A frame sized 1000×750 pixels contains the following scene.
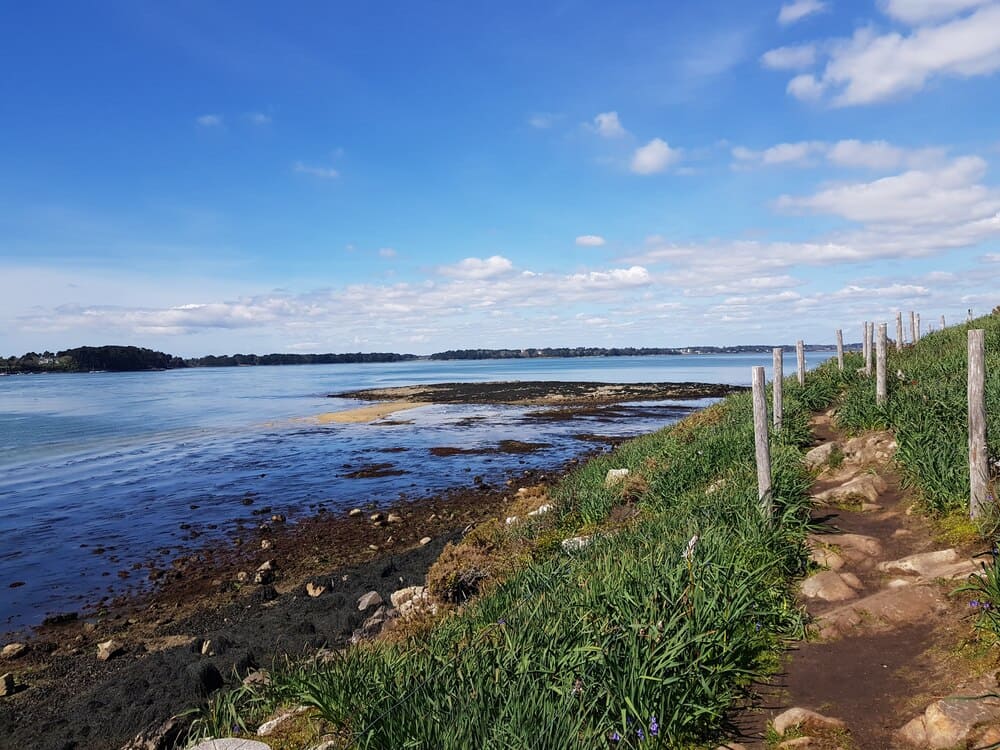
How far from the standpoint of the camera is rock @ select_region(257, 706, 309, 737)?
4961 millimetres

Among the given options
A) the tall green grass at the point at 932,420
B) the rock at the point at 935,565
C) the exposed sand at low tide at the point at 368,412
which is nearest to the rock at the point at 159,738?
the rock at the point at 935,565

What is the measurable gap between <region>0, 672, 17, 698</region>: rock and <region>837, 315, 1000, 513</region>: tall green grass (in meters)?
13.3

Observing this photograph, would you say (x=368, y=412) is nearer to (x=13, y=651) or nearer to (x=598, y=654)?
(x=13, y=651)

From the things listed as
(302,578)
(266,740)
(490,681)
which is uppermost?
(490,681)

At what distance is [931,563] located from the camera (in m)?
6.45

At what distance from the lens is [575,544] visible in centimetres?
998

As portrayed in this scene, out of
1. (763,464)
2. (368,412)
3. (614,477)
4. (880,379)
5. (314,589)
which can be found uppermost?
(880,379)

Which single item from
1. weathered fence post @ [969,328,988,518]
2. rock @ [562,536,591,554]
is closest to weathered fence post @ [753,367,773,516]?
weathered fence post @ [969,328,988,518]

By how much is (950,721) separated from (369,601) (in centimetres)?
929

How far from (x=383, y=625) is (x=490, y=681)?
552 cm

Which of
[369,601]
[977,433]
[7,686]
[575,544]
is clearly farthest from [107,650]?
[977,433]

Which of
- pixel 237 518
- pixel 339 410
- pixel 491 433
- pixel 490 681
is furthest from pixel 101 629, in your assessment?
pixel 339 410

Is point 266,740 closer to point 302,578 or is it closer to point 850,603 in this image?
point 850,603

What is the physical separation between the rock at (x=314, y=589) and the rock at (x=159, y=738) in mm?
5565
